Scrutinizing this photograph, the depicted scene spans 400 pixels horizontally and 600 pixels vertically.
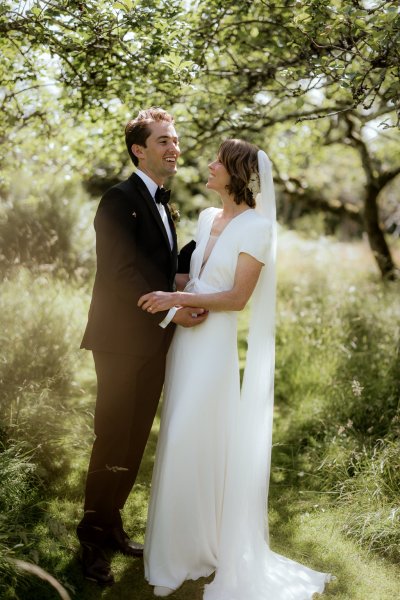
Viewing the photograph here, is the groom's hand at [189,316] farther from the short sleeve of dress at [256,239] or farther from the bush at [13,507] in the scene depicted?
the bush at [13,507]

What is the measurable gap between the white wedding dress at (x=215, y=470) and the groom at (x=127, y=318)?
0.18 meters

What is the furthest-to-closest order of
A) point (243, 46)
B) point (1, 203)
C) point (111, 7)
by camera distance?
point (1, 203), point (243, 46), point (111, 7)

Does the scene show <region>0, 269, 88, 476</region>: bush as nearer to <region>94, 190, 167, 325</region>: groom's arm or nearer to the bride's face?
<region>94, 190, 167, 325</region>: groom's arm

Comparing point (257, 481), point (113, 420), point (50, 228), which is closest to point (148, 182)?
point (113, 420)

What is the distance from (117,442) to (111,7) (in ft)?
9.13

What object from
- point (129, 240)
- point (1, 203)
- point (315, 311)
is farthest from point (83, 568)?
point (1, 203)

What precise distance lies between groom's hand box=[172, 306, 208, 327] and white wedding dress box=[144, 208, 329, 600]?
78 mm

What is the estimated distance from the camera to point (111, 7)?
3.92 meters

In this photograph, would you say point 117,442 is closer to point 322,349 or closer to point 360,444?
point 360,444

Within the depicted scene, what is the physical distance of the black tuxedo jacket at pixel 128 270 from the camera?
130 inches

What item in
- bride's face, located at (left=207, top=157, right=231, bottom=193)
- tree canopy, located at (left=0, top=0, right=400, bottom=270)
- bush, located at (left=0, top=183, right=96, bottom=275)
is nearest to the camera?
bride's face, located at (left=207, top=157, right=231, bottom=193)

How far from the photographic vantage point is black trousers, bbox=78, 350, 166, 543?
3436 millimetres

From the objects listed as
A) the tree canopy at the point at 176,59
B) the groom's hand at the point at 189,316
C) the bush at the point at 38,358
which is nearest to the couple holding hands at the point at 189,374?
the groom's hand at the point at 189,316

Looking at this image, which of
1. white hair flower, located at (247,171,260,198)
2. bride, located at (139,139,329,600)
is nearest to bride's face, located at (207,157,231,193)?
bride, located at (139,139,329,600)
